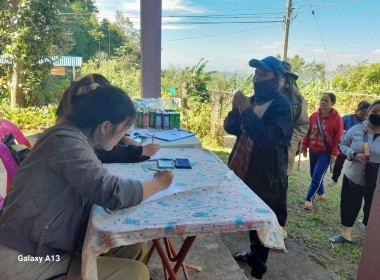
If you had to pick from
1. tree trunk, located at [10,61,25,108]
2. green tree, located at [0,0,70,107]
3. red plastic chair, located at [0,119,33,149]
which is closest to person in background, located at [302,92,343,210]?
red plastic chair, located at [0,119,33,149]

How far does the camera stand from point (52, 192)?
3.64 feet

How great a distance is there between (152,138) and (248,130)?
95 cm

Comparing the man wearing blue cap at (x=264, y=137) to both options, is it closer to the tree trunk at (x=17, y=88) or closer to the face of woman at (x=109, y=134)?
the face of woman at (x=109, y=134)

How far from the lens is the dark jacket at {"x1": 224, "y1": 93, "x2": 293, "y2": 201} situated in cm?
194

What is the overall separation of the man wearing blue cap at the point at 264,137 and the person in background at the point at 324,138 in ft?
6.00

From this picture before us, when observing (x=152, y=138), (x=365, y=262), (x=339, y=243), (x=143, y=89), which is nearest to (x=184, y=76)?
(x=143, y=89)

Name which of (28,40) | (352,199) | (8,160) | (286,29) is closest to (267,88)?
(352,199)

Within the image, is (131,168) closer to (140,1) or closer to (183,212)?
(183,212)

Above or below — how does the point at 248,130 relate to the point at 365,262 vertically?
above

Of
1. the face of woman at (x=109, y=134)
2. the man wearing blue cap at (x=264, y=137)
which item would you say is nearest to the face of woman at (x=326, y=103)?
the man wearing blue cap at (x=264, y=137)

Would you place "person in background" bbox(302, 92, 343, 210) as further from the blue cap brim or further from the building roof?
the building roof

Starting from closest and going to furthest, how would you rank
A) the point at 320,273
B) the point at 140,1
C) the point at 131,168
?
the point at 131,168, the point at 320,273, the point at 140,1

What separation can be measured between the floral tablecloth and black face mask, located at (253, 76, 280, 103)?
32.8 inches

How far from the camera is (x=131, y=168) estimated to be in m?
1.80
